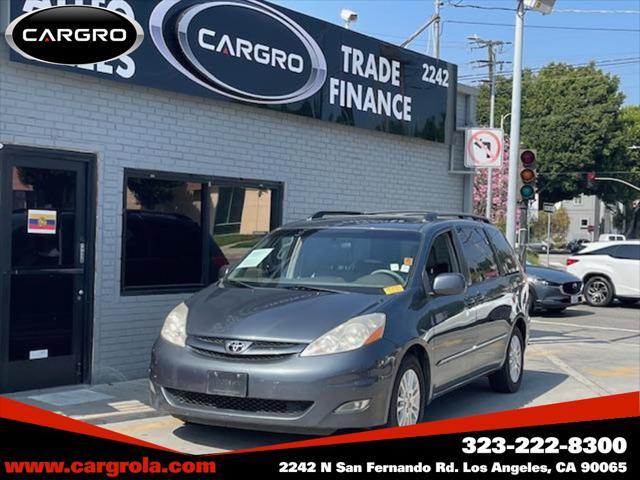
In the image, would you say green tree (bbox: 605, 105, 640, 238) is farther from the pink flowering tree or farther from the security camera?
the security camera

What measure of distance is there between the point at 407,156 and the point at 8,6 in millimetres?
7414

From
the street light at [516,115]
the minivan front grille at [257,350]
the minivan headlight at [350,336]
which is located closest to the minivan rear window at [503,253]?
the minivan headlight at [350,336]

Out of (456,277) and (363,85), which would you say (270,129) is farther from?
(456,277)

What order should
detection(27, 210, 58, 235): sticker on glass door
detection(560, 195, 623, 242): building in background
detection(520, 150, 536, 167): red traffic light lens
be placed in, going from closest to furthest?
detection(27, 210, 58, 235): sticker on glass door
detection(520, 150, 536, 167): red traffic light lens
detection(560, 195, 623, 242): building in background

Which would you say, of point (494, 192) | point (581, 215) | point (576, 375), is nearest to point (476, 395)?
point (576, 375)

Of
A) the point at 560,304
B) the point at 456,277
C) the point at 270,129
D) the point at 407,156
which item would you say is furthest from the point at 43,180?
the point at 560,304

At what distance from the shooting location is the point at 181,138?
8969 mm

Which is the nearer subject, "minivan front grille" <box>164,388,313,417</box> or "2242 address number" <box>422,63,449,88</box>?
"minivan front grille" <box>164,388,313,417</box>

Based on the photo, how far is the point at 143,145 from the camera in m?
8.54

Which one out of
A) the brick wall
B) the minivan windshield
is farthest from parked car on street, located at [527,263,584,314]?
the minivan windshield

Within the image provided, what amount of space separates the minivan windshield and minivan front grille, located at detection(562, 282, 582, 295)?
11645 millimetres

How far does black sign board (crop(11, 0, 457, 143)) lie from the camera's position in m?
8.40

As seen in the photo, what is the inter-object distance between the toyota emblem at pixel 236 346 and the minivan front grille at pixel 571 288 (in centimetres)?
1338

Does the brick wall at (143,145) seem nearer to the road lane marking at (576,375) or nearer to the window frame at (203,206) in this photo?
the window frame at (203,206)
